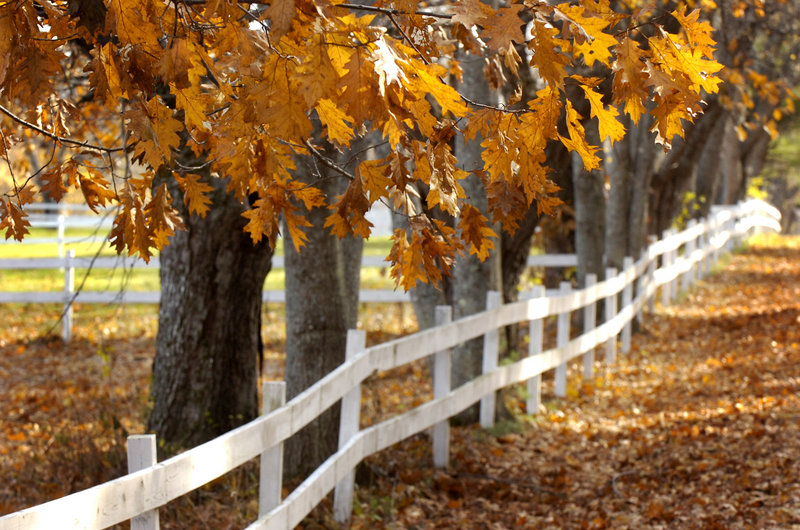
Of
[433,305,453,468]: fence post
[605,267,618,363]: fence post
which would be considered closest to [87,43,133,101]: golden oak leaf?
[433,305,453,468]: fence post

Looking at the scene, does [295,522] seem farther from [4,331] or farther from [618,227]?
[4,331]

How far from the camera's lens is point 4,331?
554 inches

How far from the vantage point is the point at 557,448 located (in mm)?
7949

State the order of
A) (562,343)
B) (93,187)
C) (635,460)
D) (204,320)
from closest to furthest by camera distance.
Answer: (93,187), (204,320), (635,460), (562,343)

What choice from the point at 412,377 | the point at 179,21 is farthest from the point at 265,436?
the point at 412,377

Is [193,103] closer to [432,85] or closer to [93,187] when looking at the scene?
[432,85]

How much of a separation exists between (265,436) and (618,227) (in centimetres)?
989

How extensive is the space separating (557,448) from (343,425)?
9.27 ft

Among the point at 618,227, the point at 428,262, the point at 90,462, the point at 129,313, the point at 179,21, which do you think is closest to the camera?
the point at 179,21

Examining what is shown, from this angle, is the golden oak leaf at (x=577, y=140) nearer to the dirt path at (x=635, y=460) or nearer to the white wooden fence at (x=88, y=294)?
the dirt path at (x=635, y=460)

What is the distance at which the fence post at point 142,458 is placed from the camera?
3320 millimetres

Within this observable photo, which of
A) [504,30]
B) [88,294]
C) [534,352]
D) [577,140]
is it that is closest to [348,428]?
[577,140]

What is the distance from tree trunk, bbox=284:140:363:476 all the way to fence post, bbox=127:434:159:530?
2977mm

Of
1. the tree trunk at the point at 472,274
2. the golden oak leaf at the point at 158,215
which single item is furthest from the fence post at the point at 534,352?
the golden oak leaf at the point at 158,215
